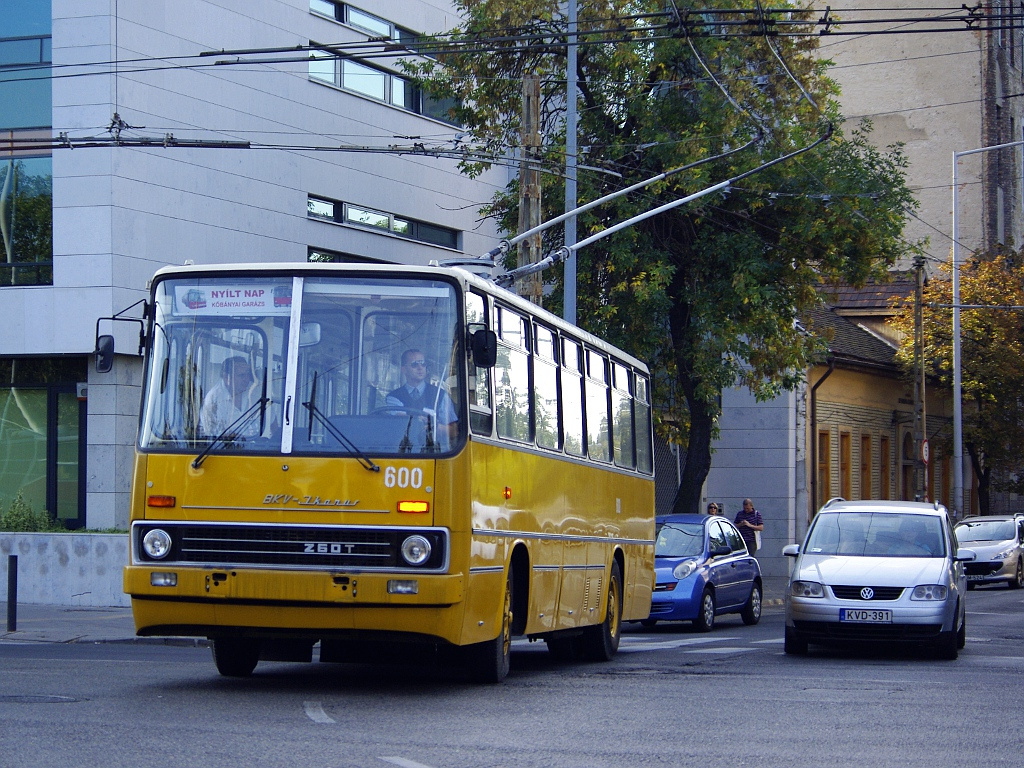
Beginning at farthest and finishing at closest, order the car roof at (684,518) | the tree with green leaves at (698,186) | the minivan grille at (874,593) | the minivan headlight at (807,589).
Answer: the tree with green leaves at (698,186)
the car roof at (684,518)
the minivan headlight at (807,589)
the minivan grille at (874,593)

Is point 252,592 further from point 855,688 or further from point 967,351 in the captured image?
point 967,351

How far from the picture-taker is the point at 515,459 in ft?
40.0

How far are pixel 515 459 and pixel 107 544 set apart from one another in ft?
39.7

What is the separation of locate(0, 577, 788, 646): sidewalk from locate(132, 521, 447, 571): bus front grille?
7409 mm

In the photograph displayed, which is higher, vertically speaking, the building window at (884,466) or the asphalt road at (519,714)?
the building window at (884,466)

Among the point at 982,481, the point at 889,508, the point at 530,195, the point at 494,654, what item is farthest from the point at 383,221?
the point at 982,481

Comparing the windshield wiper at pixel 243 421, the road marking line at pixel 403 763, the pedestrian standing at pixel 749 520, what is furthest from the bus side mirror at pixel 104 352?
the pedestrian standing at pixel 749 520

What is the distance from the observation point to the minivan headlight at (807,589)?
15898 millimetres

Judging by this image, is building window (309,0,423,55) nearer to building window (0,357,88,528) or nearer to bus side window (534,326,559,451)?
building window (0,357,88,528)

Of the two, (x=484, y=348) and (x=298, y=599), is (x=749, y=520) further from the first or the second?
(x=298, y=599)

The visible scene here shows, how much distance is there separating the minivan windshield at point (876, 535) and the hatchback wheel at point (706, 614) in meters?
4.03

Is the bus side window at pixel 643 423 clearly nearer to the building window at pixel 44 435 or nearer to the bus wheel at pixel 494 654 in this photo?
the bus wheel at pixel 494 654

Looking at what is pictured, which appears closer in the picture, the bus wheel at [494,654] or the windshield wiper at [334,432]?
the windshield wiper at [334,432]

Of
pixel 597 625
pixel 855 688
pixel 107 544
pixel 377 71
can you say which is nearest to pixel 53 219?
pixel 107 544
